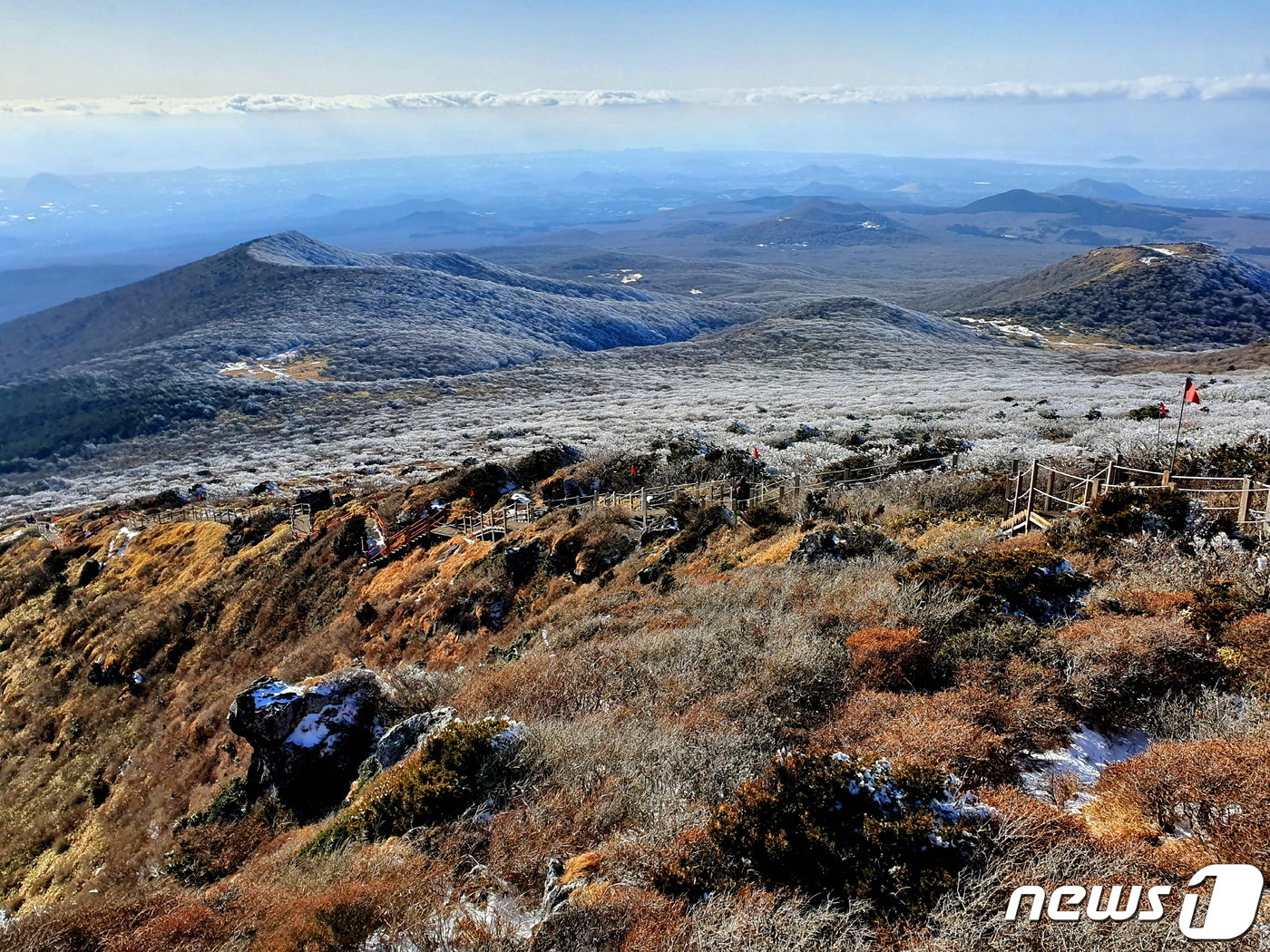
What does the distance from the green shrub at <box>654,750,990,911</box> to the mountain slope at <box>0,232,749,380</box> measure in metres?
94.3

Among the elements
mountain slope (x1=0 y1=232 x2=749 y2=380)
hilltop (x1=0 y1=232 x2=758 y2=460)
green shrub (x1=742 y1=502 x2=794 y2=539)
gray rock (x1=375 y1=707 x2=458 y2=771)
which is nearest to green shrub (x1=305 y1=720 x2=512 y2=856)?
gray rock (x1=375 y1=707 x2=458 y2=771)

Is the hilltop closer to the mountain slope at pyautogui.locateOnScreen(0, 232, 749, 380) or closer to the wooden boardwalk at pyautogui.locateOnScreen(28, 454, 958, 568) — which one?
the mountain slope at pyautogui.locateOnScreen(0, 232, 749, 380)

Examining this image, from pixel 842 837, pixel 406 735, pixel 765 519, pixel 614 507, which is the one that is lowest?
pixel 614 507

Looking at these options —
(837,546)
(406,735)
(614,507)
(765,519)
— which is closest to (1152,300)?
(765,519)

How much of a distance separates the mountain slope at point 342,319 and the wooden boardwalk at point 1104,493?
88695 millimetres

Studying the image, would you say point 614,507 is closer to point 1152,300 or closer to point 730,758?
point 730,758

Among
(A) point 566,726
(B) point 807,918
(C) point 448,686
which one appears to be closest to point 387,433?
(C) point 448,686

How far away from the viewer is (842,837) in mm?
5238

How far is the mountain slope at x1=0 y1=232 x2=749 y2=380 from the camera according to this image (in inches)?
4016

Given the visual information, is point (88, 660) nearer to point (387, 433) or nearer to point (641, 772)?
point (641, 772)

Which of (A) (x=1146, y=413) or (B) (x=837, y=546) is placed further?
(A) (x=1146, y=413)

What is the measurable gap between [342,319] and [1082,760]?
12902cm

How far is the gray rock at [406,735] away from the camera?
853 cm

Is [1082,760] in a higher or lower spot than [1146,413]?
higher
